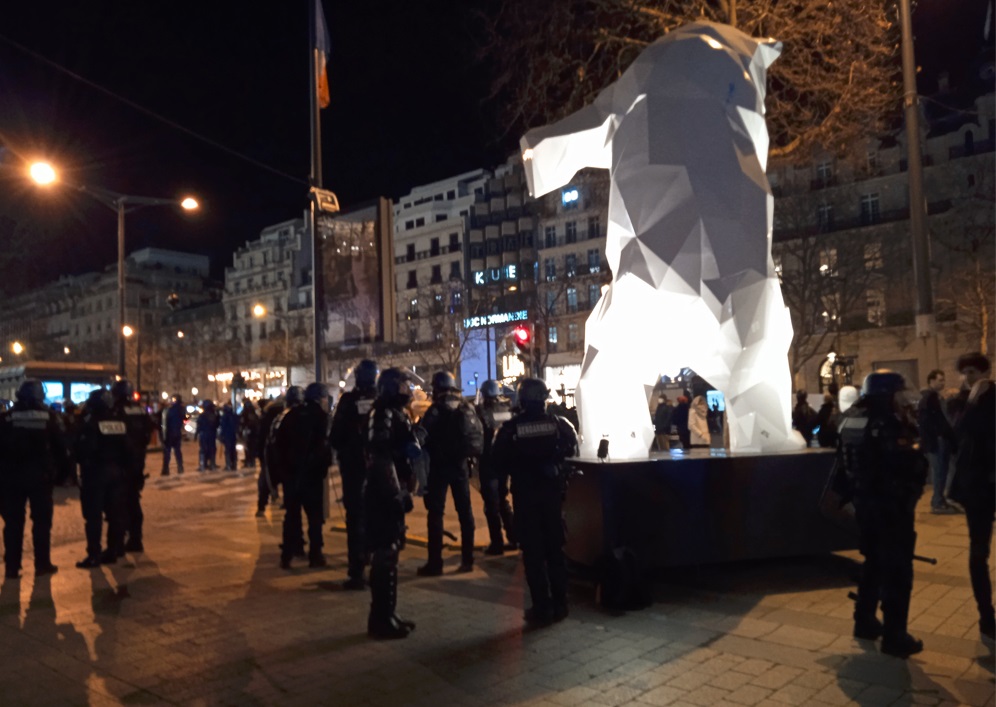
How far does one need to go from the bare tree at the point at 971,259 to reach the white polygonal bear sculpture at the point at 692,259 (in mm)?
27472

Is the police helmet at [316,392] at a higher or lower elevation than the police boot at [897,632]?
higher

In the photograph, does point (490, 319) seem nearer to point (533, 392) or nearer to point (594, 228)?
point (594, 228)

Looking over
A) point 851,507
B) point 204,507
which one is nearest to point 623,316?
point 851,507

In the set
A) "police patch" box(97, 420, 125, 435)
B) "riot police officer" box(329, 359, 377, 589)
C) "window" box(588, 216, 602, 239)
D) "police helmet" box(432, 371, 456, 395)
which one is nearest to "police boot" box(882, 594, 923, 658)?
"riot police officer" box(329, 359, 377, 589)

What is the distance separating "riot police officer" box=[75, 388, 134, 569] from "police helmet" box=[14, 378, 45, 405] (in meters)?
0.46

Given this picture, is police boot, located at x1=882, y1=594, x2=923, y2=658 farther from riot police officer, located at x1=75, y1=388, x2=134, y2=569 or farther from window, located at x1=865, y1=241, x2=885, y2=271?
A: window, located at x1=865, y1=241, x2=885, y2=271

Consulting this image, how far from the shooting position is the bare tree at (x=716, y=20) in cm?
1262

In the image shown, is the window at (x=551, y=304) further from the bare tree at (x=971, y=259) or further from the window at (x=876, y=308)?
the window at (x=876, y=308)

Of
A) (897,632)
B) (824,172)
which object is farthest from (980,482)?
(824,172)

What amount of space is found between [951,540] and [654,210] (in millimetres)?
4640

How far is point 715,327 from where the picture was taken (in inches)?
297

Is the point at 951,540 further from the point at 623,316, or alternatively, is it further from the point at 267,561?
the point at 267,561

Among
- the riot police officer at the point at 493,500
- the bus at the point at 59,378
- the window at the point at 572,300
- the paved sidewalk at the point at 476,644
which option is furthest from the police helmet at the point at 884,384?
the window at the point at 572,300

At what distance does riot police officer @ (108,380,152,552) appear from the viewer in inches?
363
